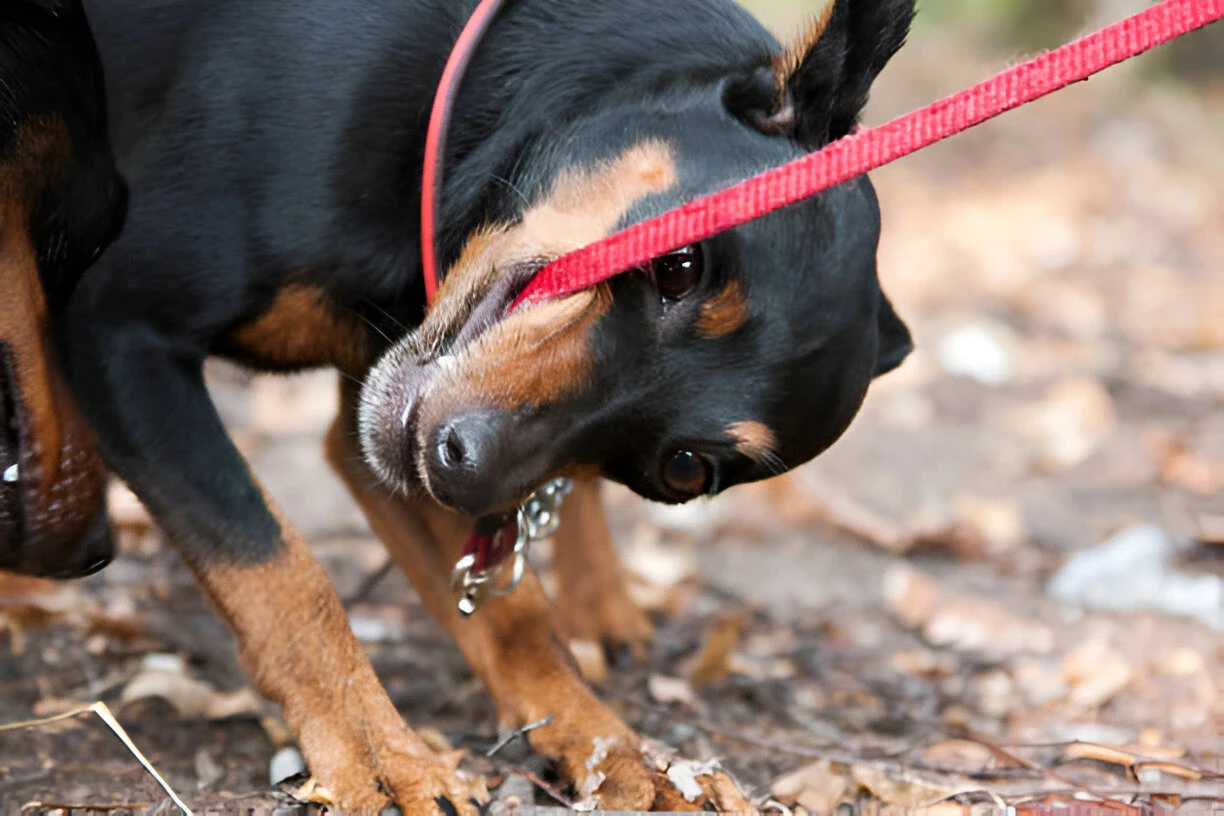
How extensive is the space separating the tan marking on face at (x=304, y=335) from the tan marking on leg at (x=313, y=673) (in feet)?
1.42

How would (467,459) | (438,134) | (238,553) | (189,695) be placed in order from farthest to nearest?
1. (189,695)
2. (438,134)
3. (238,553)
4. (467,459)

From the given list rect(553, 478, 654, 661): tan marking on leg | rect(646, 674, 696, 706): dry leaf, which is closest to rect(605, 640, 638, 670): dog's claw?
rect(553, 478, 654, 661): tan marking on leg

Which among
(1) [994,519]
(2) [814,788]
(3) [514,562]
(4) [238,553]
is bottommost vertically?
(1) [994,519]

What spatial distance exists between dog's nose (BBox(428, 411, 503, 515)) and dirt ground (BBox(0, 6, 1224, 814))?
2.16 feet

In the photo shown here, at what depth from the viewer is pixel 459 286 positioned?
2799 millimetres

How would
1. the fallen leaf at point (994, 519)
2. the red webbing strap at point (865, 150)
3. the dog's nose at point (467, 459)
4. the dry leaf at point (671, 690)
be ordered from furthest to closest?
1. the fallen leaf at point (994, 519)
2. the dry leaf at point (671, 690)
3. the dog's nose at point (467, 459)
4. the red webbing strap at point (865, 150)

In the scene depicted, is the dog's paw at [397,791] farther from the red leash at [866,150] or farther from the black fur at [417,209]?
the red leash at [866,150]

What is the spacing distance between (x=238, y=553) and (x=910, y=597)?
8.52ft

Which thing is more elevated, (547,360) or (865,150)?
(865,150)

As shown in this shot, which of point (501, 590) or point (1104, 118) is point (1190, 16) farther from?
point (1104, 118)

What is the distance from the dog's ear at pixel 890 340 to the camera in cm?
305

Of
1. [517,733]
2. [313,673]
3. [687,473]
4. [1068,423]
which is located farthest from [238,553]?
[1068,423]

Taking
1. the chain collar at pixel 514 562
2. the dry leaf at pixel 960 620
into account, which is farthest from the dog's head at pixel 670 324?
the dry leaf at pixel 960 620

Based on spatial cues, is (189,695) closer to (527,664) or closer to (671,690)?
(527,664)
